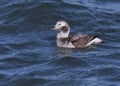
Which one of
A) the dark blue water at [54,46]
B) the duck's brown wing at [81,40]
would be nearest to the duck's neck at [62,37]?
the dark blue water at [54,46]

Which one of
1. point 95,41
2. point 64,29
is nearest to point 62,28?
point 64,29

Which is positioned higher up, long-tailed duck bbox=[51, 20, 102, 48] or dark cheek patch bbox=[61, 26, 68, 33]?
dark cheek patch bbox=[61, 26, 68, 33]

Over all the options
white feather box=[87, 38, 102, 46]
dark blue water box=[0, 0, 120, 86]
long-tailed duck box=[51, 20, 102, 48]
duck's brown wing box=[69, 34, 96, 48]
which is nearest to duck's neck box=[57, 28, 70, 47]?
long-tailed duck box=[51, 20, 102, 48]

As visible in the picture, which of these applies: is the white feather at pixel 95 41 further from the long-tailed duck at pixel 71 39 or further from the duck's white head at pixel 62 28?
the duck's white head at pixel 62 28

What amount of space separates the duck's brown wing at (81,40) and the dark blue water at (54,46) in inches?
12.2

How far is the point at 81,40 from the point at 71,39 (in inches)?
12.5

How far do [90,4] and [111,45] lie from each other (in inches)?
167

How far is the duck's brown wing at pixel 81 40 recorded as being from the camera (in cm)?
2238

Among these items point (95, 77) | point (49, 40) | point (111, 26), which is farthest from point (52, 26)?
point (95, 77)

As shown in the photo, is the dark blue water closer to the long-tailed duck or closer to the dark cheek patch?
the long-tailed duck

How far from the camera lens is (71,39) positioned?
2252 cm

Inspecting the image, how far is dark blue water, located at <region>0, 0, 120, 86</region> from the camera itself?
19.2m

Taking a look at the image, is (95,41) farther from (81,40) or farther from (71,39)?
(71,39)

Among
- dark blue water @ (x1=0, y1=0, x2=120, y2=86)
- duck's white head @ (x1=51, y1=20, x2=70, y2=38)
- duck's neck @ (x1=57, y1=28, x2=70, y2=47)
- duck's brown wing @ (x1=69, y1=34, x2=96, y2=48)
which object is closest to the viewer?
dark blue water @ (x1=0, y1=0, x2=120, y2=86)
